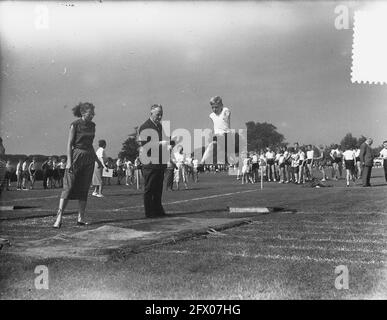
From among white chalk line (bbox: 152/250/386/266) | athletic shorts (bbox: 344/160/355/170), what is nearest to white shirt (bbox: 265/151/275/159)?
athletic shorts (bbox: 344/160/355/170)

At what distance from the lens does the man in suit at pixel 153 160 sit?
9.06 metres

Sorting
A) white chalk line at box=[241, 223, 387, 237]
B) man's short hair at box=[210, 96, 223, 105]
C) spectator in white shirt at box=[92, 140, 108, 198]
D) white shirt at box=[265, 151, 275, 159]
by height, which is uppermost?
man's short hair at box=[210, 96, 223, 105]

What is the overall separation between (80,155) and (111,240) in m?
2.56

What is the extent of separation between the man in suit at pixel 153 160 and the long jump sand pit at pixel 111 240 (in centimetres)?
166

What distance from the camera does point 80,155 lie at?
8094 mm

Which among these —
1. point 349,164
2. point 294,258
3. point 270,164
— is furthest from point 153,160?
point 270,164

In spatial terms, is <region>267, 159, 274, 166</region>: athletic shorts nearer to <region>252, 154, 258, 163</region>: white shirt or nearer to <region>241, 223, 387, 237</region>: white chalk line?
<region>252, 154, 258, 163</region>: white shirt

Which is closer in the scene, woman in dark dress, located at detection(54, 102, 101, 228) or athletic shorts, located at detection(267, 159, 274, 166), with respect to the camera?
woman in dark dress, located at detection(54, 102, 101, 228)

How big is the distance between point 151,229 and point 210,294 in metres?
3.10

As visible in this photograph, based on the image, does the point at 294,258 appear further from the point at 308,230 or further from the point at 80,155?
the point at 80,155

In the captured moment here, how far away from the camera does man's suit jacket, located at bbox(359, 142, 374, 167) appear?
18.3 meters

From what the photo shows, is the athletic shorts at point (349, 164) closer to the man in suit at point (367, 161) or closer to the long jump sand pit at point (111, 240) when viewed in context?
the man in suit at point (367, 161)

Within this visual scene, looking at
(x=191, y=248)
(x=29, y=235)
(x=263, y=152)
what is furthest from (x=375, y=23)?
(x=263, y=152)

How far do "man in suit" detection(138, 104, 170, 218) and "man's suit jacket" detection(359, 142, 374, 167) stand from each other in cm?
1123
